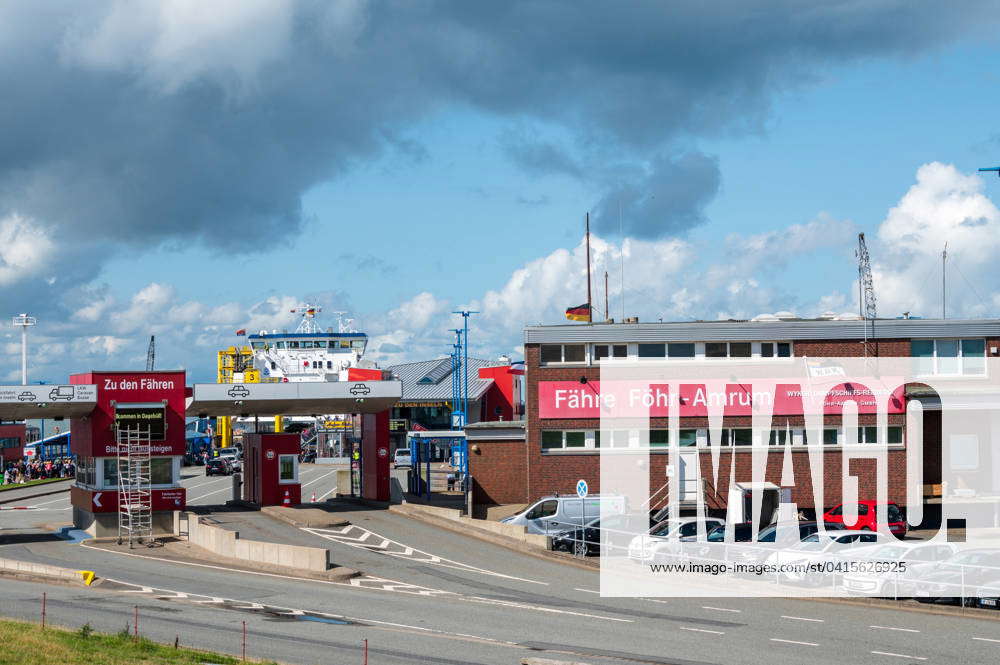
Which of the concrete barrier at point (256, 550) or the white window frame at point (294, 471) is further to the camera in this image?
the white window frame at point (294, 471)

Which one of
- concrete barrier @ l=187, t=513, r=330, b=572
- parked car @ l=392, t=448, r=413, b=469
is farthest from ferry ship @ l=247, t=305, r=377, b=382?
concrete barrier @ l=187, t=513, r=330, b=572

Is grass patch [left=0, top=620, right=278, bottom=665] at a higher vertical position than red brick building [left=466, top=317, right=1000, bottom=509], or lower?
lower

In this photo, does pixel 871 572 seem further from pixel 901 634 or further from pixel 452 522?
pixel 452 522

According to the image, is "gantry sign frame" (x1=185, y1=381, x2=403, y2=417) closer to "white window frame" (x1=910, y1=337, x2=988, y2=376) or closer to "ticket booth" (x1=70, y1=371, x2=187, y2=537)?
"ticket booth" (x1=70, y1=371, x2=187, y2=537)

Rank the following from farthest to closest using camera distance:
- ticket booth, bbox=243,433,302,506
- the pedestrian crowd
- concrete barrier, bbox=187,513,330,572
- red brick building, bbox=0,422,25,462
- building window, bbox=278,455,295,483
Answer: red brick building, bbox=0,422,25,462 < the pedestrian crowd < building window, bbox=278,455,295,483 < ticket booth, bbox=243,433,302,506 < concrete barrier, bbox=187,513,330,572

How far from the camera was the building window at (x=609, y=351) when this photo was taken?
48875mm

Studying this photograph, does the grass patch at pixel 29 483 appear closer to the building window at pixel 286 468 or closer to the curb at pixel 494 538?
the building window at pixel 286 468

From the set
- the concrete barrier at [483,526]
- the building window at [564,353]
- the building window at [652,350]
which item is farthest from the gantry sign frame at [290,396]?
the building window at [652,350]

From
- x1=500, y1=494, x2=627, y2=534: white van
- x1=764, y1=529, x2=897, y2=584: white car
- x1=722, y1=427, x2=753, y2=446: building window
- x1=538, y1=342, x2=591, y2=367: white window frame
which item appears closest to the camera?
x1=764, y1=529, x2=897, y2=584: white car

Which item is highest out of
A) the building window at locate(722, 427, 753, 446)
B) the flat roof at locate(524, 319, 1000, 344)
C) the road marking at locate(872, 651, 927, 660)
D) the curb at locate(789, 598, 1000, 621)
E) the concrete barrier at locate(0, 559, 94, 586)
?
the flat roof at locate(524, 319, 1000, 344)

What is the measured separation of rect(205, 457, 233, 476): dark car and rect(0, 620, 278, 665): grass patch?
215 feet

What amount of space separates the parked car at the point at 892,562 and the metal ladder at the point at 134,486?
2633 cm

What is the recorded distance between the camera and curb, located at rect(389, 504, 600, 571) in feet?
119

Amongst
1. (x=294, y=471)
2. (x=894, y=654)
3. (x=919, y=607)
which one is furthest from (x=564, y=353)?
(x=894, y=654)
